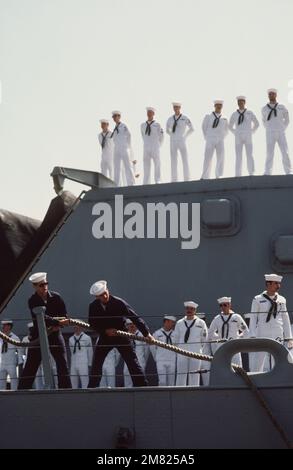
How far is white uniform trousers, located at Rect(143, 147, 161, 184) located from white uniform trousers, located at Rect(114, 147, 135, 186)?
0.80 feet

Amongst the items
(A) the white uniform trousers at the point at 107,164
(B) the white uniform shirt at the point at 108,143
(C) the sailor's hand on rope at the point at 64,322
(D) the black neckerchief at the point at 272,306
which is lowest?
(C) the sailor's hand on rope at the point at 64,322

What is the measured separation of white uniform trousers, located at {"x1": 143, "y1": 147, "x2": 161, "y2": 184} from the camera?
15703 millimetres

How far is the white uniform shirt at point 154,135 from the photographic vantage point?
15797 mm

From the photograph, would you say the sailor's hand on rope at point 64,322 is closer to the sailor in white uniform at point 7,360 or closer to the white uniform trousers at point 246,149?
the sailor in white uniform at point 7,360

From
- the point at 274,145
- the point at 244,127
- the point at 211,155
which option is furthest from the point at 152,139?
the point at 274,145

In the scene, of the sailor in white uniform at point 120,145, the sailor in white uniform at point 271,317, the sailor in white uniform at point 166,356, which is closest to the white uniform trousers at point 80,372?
the sailor in white uniform at point 166,356

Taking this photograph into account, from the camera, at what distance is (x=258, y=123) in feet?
49.5

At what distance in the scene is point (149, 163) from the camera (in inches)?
629

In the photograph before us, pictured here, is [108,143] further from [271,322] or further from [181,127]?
[271,322]

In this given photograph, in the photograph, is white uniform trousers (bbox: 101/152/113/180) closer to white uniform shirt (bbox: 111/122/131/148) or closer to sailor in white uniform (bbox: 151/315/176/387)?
white uniform shirt (bbox: 111/122/131/148)

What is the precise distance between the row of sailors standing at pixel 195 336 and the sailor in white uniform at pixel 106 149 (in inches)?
125

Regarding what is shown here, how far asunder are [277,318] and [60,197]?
350cm

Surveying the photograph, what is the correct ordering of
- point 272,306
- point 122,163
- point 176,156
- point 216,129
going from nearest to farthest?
point 272,306
point 216,129
point 176,156
point 122,163

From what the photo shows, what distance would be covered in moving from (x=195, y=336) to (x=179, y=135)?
4.35 meters
